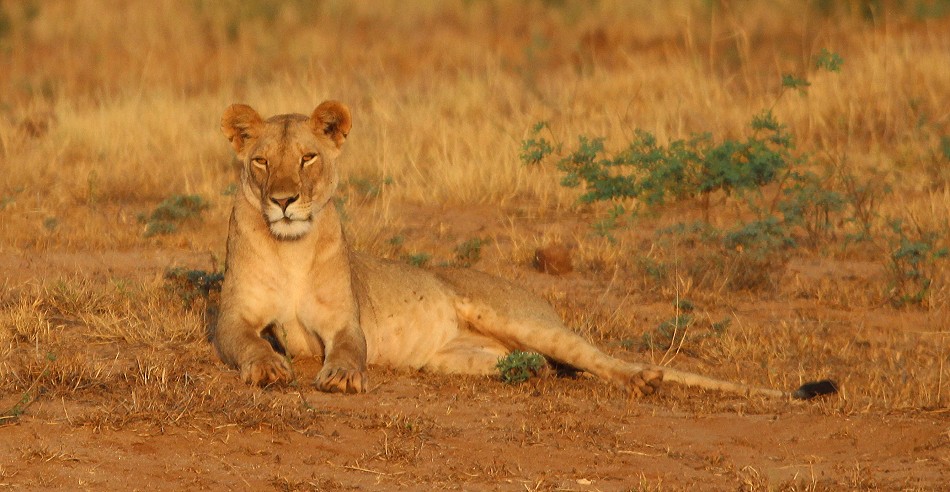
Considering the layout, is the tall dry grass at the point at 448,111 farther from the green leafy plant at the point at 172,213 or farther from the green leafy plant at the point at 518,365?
the green leafy plant at the point at 518,365

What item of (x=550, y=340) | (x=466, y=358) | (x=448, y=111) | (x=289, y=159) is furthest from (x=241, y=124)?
(x=448, y=111)

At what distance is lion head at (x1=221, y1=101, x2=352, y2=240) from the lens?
5371 mm

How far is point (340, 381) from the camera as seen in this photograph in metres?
5.20

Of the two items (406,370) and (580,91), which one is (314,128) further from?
(580,91)

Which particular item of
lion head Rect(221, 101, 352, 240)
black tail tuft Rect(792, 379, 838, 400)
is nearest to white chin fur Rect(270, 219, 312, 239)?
lion head Rect(221, 101, 352, 240)

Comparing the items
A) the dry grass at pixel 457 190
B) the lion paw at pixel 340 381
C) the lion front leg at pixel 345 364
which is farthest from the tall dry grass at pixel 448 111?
the lion paw at pixel 340 381

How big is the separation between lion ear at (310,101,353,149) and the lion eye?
0.64ft

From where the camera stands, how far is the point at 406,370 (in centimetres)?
606

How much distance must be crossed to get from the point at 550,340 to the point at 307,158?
4.50 feet

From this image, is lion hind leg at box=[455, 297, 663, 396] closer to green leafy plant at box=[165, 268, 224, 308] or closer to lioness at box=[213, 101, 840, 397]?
lioness at box=[213, 101, 840, 397]

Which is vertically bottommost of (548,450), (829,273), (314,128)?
(829,273)

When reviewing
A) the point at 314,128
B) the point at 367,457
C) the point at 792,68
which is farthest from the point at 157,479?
the point at 792,68

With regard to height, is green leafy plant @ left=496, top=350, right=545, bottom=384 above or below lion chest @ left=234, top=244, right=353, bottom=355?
below

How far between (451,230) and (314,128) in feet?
11.2
